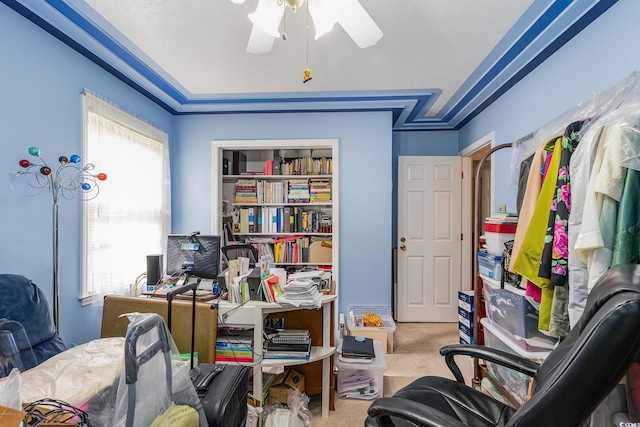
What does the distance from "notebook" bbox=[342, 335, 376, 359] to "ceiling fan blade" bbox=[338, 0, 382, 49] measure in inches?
77.8

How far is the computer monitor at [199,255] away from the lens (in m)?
2.04

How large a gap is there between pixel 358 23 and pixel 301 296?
4.88ft

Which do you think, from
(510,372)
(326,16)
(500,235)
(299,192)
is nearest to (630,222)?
(500,235)

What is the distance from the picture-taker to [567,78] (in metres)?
1.82

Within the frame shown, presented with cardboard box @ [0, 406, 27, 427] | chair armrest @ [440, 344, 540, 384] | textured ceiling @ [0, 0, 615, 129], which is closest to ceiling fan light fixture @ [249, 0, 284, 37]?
textured ceiling @ [0, 0, 615, 129]

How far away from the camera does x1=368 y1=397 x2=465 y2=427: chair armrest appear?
82 cm

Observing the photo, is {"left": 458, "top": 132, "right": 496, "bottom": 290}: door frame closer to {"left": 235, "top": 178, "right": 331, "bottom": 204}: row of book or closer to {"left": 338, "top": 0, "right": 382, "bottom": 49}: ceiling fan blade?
{"left": 235, "top": 178, "right": 331, "bottom": 204}: row of book

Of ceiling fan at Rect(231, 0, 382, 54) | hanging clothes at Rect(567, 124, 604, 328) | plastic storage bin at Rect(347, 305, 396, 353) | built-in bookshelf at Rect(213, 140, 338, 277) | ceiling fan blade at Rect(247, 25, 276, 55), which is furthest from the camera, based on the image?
built-in bookshelf at Rect(213, 140, 338, 277)

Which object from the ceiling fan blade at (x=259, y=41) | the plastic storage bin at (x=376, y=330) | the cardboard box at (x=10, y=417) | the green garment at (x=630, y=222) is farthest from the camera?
the plastic storage bin at (x=376, y=330)

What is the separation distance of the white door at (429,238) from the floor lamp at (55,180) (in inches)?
123

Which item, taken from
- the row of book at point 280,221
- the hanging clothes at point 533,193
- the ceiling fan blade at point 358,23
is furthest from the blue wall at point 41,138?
the hanging clothes at point 533,193

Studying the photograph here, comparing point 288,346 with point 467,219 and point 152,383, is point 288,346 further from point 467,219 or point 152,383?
point 467,219

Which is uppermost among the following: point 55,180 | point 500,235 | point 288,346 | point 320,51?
point 320,51

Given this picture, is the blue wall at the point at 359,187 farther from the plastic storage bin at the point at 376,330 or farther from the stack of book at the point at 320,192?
the stack of book at the point at 320,192
